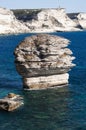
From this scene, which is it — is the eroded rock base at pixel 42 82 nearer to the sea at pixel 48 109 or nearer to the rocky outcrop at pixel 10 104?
the sea at pixel 48 109

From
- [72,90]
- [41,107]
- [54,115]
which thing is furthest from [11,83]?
→ [54,115]

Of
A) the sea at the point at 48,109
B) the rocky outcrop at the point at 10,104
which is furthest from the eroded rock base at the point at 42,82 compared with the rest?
the rocky outcrop at the point at 10,104

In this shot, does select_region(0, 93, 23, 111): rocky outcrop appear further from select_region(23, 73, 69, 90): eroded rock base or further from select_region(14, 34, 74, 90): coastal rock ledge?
select_region(14, 34, 74, 90): coastal rock ledge

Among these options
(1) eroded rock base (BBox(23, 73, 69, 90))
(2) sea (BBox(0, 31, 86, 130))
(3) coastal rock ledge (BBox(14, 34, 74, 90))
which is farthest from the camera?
(1) eroded rock base (BBox(23, 73, 69, 90))

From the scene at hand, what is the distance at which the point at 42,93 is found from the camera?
57.1 m

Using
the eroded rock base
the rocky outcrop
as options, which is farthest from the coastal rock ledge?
the rocky outcrop

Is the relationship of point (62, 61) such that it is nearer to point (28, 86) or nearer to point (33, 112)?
point (28, 86)

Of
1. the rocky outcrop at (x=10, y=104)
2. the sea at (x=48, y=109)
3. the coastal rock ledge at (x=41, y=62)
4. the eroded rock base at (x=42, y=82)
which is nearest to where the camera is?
the sea at (x=48, y=109)

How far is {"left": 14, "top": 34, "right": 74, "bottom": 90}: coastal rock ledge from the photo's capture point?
59.5m

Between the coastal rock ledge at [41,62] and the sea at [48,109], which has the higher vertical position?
the coastal rock ledge at [41,62]

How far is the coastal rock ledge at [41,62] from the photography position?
5950cm

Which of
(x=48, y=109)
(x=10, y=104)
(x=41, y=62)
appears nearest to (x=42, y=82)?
(x=41, y=62)

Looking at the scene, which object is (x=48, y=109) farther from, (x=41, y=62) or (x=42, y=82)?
(x=41, y=62)

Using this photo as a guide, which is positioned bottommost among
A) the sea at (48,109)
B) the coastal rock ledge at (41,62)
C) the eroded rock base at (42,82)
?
the sea at (48,109)
